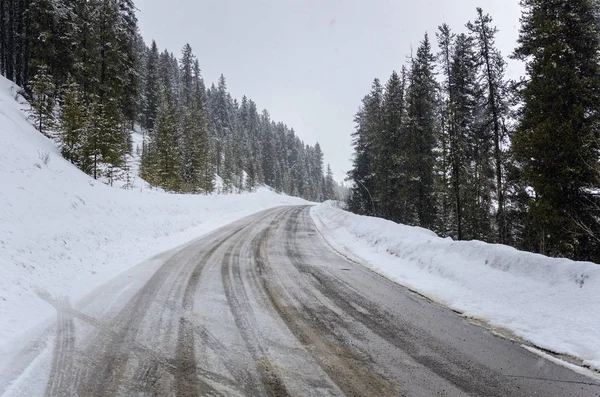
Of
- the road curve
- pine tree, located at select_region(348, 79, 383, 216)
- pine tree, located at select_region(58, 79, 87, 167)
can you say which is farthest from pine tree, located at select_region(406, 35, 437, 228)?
pine tree, located at select_region(58, 79, 87, 167)

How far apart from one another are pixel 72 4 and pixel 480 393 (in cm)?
3794

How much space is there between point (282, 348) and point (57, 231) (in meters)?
7.28

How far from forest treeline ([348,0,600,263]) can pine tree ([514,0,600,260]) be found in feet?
0.13

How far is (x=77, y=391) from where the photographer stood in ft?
9.91

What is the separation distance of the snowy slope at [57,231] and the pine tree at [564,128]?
14.0m

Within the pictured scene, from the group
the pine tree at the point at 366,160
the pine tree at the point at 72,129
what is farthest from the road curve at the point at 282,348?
the pine tree at the point at 366,160

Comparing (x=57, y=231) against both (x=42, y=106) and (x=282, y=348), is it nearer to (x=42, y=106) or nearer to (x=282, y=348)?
(x=282, y=348)

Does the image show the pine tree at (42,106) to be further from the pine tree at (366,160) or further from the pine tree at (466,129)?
the pine tree at (366,160)

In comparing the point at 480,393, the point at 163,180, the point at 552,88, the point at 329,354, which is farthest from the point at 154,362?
Answer: the point at 163,180

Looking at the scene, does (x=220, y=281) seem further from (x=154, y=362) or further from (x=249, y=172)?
(x=249, y=172)

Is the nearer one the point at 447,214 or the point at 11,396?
the point at 11,396

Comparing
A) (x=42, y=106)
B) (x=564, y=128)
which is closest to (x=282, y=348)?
(x=564, y=128)

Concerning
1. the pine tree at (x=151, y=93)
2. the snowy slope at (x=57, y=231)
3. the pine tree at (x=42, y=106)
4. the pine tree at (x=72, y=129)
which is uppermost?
the pine tree at (x=151, y=93)

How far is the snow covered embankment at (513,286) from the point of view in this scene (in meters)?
4.42
